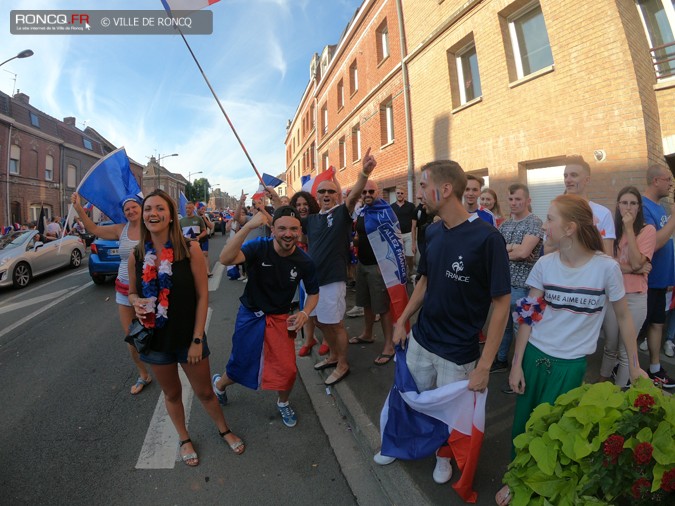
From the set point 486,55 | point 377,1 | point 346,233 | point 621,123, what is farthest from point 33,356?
point 377,1

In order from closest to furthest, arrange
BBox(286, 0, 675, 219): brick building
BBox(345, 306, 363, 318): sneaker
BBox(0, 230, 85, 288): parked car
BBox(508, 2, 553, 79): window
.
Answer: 1. BBox(286, 0, 675, 219): brick building
2. BBox(345, 306, 363, 318): sneaker
3. BBox(508, 2, 553, 79): window
4. BBox(0, 230, 85, 288): parked car

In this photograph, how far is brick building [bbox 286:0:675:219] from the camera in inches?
205

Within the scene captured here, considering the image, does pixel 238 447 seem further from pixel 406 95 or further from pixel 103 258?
pixel 406 95

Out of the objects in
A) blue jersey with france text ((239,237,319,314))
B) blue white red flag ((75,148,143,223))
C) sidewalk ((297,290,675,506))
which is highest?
blue white red flag ((75,148,143,223))

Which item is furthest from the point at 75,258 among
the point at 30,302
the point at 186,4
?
the point at 186,4

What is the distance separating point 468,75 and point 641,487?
948 cm

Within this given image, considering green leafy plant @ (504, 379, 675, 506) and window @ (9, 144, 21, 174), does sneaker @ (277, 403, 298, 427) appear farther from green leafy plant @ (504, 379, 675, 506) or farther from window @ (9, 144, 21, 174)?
window @ (9, 144, 21, 174)

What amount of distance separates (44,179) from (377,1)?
30.7 meters

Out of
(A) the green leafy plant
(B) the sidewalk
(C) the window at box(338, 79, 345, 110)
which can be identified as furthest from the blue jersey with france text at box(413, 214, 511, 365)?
(C) the window at box(338, 79, 345, 110)

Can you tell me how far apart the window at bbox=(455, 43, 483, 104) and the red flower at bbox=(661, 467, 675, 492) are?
882 cm

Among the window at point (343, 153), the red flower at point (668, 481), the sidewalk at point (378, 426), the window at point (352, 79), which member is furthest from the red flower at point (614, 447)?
the window at point (343, 153)

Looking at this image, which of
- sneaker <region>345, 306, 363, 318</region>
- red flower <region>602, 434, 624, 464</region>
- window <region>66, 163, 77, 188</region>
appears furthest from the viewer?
window <region>66, 163, 77, 188</region>

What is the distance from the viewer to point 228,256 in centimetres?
267

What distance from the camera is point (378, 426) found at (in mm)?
2875
